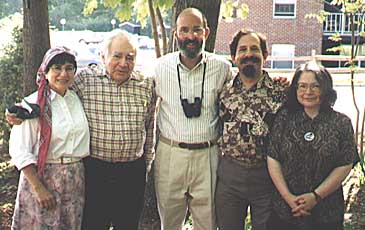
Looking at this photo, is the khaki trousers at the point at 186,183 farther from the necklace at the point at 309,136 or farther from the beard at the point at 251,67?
the necklace at the point at 309,136

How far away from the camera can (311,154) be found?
3639 mm

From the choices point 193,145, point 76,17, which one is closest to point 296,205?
point 193,145

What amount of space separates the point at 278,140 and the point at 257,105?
322mm

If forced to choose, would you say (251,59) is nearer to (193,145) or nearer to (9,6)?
(193,145)

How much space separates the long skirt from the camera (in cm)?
370

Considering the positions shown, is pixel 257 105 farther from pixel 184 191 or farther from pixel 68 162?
pixel 68 162

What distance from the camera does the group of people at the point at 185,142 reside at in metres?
3.67

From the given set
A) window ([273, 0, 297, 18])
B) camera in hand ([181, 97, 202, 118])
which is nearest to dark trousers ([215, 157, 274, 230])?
camera in hand ([181, 97, 202, 118])

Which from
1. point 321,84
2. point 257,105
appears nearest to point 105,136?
point 257,105

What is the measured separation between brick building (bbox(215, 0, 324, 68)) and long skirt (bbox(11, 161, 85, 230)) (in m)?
22.5

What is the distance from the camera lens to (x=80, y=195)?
3.87m

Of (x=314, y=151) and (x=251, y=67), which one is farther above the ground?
(x=251, y=67)

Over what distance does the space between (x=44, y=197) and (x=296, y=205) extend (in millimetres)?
1554

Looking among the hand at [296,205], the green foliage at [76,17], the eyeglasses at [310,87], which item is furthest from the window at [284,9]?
the hand at [296,205]
